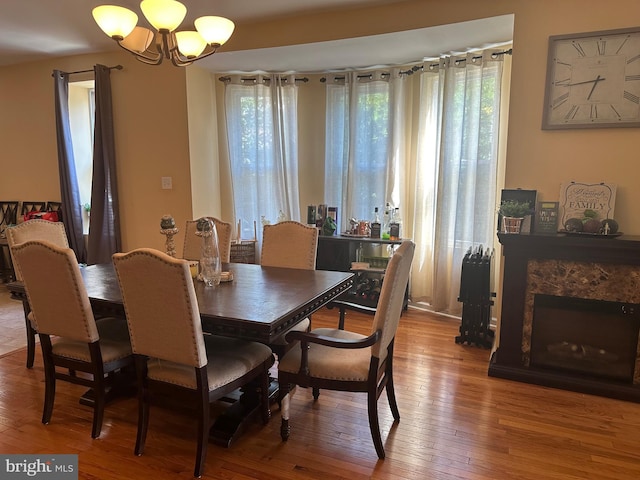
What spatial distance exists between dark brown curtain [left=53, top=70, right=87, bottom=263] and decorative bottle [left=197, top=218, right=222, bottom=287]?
3.24 m

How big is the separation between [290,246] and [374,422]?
139 cm

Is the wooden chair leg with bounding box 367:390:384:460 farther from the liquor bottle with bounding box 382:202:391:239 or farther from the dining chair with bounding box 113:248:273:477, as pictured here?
the liquor bottle with bounding box 382:202:391:239

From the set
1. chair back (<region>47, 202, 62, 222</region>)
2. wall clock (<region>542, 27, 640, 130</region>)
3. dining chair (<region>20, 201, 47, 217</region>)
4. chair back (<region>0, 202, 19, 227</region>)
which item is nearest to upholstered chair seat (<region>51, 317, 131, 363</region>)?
wall clock (<region>542, 27, 640, 130</region>)

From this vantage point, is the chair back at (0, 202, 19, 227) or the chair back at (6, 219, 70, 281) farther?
the chair back at (0, 202, 19, 227)

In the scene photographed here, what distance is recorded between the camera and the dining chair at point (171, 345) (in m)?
1.76

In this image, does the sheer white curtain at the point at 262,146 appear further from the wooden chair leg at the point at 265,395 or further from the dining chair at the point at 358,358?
the dining chair at the point at 358,358

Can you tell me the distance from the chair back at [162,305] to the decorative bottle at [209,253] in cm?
52

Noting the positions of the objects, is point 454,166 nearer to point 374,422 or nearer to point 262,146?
point 262,146

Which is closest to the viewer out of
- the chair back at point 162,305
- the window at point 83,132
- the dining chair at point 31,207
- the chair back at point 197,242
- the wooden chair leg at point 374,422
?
the chair back at point 162,305

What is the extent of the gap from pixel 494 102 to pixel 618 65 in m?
1.05

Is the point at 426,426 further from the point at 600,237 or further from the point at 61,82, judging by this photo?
the point at 61,82

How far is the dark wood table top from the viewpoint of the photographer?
1.83 meters

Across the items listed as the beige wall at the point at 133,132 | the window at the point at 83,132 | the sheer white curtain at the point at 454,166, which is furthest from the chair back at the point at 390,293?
the window at the point at 83,132

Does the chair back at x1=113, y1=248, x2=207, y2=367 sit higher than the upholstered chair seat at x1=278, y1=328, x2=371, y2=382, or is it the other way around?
the chair back at x1=113, y1=248, x2=207, y2=367
